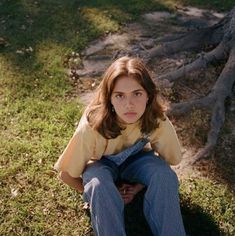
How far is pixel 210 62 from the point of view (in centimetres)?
521

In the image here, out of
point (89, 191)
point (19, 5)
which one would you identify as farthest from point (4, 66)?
point (89, 191)

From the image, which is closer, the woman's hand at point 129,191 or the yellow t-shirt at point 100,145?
the yellow t-shirt at point 100,145

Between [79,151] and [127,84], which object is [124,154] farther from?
[127,84]

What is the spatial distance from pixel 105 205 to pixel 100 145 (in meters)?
0.48

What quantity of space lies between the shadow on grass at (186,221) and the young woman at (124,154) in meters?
0.20

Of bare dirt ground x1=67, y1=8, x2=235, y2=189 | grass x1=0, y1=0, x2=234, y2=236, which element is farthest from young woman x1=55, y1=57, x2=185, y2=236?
bare dirt ground x1=67, y1=8, x2=235, y2=189

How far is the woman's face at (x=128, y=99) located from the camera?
9.78 feet

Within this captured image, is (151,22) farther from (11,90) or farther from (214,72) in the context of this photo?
(11,90)

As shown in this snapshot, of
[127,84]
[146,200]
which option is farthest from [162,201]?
[127,84]

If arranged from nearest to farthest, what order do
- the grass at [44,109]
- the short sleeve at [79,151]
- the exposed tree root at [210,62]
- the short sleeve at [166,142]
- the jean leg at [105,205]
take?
the jean leg at [105,205], the short sleeve at [79,151], the short sleeve at [166,142], the grass at [44,109], the exposed tree root at [210,62]

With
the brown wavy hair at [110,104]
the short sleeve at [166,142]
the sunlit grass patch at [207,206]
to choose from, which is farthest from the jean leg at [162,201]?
the sunlit grass patch at [207,206]

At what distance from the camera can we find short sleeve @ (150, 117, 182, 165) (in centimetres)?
331

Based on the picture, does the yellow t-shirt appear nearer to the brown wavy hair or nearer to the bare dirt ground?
the brown wavy hair

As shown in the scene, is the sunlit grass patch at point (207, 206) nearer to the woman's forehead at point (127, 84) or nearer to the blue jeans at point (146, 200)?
the blue jeans at point (146, 200)
